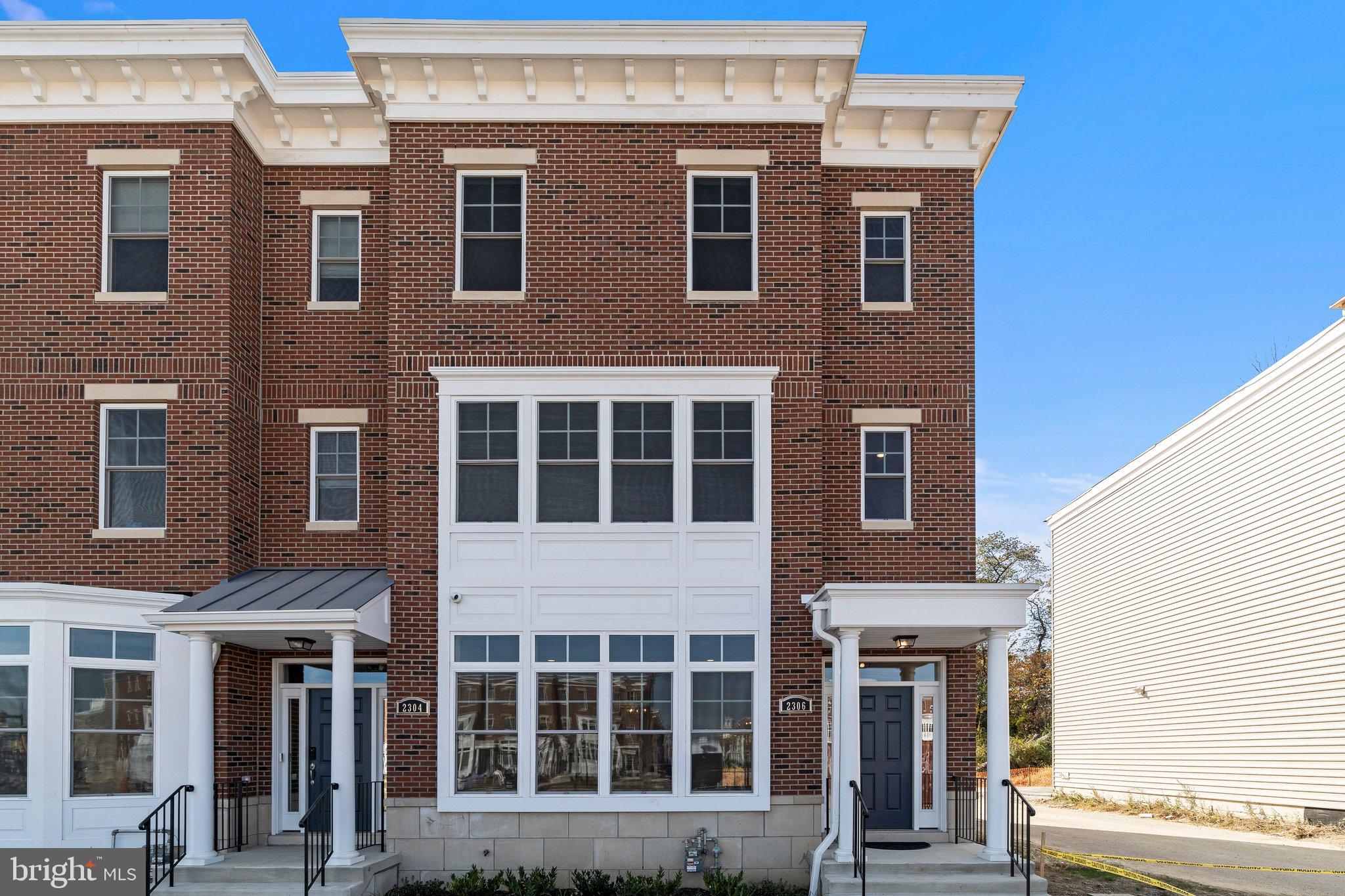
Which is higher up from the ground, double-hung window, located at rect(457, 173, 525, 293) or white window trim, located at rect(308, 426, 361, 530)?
double-hung window, located at rect(457, 173, 525, 293)

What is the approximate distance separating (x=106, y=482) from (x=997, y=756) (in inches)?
467

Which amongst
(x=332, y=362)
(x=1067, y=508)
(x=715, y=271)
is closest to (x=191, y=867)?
(x=332, y=362)

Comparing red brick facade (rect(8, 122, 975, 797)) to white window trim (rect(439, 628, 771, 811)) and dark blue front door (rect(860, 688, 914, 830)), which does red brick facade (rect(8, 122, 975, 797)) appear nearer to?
white window trim (rect(439, 628, 771, 811))

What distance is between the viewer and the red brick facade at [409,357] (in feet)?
49.3

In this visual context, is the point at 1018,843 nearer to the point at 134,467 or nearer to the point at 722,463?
the point at 722,463

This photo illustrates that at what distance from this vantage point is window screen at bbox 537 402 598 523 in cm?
1502

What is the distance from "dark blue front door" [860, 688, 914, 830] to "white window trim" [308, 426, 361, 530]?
7.52 m

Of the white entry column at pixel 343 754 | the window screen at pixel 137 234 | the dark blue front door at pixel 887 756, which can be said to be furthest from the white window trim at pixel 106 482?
the dark blue front door at pixel 887 756

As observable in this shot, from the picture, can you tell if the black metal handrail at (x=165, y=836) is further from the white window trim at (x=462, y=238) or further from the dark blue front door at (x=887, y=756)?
the dark blue front door at (x=887, y=756)

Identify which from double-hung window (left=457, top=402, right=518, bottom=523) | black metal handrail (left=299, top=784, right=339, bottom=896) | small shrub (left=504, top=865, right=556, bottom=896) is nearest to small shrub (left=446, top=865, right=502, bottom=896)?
small shrub (left=504, top=865, right=556, bottom=896)

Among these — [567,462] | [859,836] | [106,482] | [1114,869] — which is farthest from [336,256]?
[1114,869]

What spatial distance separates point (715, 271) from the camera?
51.0 feet

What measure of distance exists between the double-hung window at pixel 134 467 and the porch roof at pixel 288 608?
1.47 meters

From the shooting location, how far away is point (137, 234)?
15.6 metres
